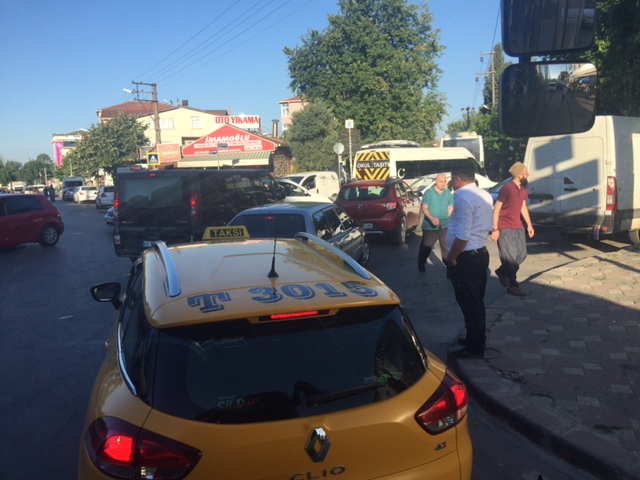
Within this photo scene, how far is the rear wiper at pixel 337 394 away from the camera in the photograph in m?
2.45

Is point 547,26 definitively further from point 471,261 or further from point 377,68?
point 377,68

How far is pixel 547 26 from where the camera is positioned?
3.49 m

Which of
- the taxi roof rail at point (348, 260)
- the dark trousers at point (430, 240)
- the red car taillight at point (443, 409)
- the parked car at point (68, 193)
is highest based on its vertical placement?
the taxi roof rail at point (348, 260)

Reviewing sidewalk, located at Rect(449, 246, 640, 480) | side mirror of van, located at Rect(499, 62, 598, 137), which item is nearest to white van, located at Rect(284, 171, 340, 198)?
sidewalk, located at Rect(449, 246, 640, 480)

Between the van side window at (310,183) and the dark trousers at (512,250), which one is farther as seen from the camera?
the van side window at (310,183)

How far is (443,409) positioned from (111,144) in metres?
57.1

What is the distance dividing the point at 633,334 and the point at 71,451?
5.56 meters

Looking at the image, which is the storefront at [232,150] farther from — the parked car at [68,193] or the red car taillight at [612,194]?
the red car taillight at [612,194]

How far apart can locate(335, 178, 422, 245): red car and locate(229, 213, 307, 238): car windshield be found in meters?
5.21

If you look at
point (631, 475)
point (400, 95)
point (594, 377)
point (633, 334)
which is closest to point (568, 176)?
point (633, 334)

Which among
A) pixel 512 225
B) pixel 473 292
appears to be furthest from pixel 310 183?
pixel 473 292

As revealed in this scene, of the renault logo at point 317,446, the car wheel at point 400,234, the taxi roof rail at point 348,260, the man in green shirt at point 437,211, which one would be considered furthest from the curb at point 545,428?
the car wheel at point 400,234

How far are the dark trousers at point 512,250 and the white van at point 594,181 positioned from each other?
14.1 feet

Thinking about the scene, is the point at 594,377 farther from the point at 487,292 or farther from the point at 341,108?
the point at 341,108
